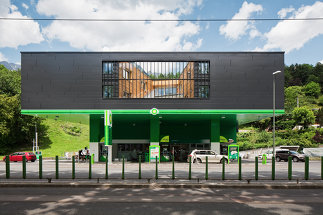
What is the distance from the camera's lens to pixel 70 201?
30.6 ft

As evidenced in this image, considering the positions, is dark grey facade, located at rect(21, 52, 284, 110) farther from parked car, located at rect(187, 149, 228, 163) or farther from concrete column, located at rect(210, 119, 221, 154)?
parked car, located at rect(187, 149, 228, 163)

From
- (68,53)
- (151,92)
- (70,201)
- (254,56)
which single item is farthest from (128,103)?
(70,201)

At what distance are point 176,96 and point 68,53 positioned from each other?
11600 millimetres

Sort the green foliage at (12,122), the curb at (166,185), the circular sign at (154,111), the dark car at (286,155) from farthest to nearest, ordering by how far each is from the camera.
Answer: the green foliage at (12,122), the dark car at (286,155), the circular sign at (154,111), the curb at (166,185)

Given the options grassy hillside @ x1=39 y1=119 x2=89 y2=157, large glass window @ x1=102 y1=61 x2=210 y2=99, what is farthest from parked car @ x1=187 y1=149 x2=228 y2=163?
grassy hillside @ x1=39 y1=119 x2=89 y2=157

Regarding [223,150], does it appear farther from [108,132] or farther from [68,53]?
[68,53]

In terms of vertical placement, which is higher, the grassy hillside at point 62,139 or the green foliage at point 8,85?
the green foliage at point 8,85

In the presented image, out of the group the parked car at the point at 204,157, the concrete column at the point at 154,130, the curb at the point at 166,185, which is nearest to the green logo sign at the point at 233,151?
the parked car at the point at 204,157

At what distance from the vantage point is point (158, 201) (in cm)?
934

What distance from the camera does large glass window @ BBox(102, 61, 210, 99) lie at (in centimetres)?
2789

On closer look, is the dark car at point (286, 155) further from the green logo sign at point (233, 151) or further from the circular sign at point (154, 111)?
the circular sign at point (154, 111)

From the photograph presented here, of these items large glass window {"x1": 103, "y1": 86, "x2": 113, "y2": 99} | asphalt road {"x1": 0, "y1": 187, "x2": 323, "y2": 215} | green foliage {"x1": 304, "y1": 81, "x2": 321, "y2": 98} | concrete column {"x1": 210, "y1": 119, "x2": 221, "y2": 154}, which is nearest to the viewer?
asphalt road {"x1": 0, "y1": 187, "x2": 323, "y2": 215}

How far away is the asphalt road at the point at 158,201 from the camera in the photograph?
26.7ft

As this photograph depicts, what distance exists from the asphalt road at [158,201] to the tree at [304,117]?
2212 inches
